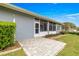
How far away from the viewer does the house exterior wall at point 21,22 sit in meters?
11.4

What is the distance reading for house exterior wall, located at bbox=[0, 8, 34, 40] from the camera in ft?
37.2

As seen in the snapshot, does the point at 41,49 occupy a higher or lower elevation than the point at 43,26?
lower

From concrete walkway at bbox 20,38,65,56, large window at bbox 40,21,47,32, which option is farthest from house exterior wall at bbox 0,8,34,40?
large window at bbox 40,21,47,32

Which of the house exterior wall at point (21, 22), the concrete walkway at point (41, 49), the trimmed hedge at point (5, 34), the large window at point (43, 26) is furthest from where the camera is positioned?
the large window at point (43, 26)

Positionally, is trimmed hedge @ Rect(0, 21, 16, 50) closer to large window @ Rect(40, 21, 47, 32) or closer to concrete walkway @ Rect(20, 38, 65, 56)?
concrete walkway @ Rect(20, 38, 65, 56)

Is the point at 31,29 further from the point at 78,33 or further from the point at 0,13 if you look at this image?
the point at 78,33

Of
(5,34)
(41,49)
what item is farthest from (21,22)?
(5,34)

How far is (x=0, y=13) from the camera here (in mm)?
10719

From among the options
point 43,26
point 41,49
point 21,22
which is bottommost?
point 41,49

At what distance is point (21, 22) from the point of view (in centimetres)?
1402

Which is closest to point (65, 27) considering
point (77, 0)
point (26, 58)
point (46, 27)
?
point (46, 27)

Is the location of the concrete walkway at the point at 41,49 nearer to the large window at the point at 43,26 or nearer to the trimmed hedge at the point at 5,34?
the trimmed hedge at the point at 5,34

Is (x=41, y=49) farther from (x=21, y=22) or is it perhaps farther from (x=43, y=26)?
(x=43, y=26)

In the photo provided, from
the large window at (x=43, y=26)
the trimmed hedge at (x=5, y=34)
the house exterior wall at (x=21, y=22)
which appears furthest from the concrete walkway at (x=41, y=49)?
the large window at (x=43, y=26)
